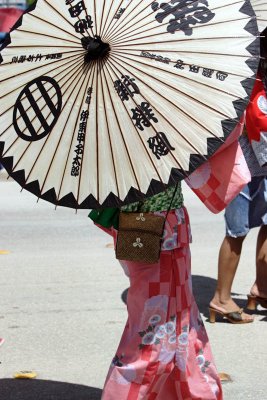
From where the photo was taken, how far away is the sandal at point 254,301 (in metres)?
6.29

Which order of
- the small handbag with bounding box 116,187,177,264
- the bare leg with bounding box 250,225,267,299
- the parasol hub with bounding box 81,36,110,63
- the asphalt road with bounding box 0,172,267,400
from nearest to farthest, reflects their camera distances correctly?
1. the parasol hub with bounding box 81,36,110,63
2. the small handbag with bounding box 116,187,177,264
3. the asphalt road with bounding box 0,172,267,400
4. the bare leg with bounding box 250,225,267,299

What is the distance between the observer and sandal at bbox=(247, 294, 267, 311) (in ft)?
20.6

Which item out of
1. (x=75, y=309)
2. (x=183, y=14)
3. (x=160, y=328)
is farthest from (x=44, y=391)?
(x=183, y=14)

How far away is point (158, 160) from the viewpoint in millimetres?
3516

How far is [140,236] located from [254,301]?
8.49 feet

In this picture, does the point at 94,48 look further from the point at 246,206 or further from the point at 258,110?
the point at 246,206

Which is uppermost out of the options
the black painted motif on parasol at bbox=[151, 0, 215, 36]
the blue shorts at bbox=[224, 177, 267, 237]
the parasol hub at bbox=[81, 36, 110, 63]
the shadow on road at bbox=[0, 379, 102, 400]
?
the black painted motif on parasol at bbox=[151, 0, 215, 36]

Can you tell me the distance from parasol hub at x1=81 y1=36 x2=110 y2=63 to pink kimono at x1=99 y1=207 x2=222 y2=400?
787 mm

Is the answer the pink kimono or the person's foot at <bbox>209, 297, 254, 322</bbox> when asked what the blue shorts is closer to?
the person's foot at <bbox>209, 297, 254, 322</bbox>

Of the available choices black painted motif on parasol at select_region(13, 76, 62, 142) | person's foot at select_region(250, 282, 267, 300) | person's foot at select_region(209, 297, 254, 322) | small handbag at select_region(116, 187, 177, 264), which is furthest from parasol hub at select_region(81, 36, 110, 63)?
person's foot at select_region(250, 282, 267, 300)

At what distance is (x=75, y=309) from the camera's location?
247 inches

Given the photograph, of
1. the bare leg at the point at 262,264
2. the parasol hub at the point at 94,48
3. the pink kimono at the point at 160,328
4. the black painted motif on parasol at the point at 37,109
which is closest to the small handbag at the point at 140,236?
the pink kimono at the point at 160,328

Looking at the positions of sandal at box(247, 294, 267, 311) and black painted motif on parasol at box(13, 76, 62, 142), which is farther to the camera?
sandal at box(247, 294, 267, 311)

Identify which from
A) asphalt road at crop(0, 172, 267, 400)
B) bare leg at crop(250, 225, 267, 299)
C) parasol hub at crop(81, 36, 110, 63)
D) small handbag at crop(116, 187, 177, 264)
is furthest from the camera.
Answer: bare leg at crop(250, 225, 267, 299)
